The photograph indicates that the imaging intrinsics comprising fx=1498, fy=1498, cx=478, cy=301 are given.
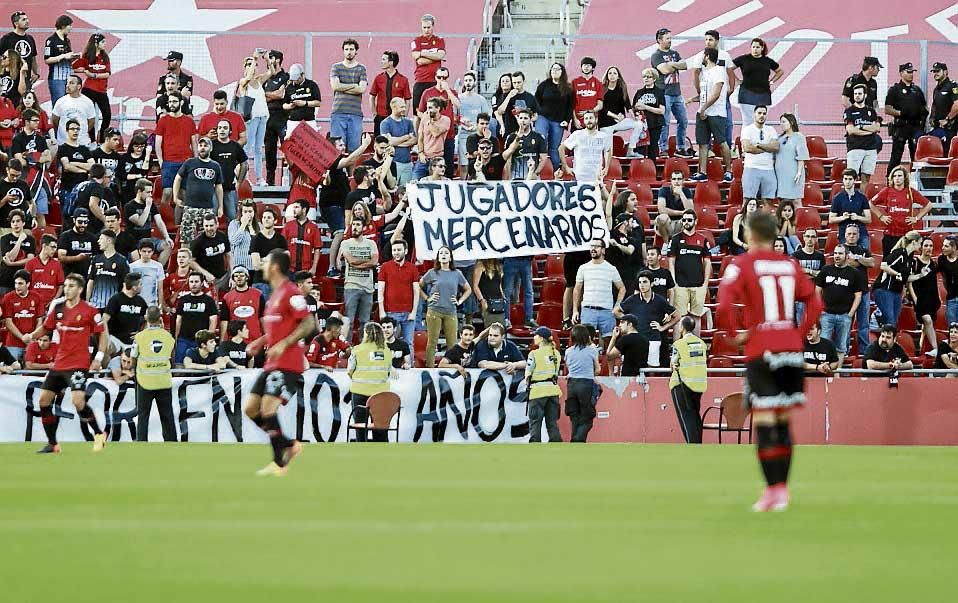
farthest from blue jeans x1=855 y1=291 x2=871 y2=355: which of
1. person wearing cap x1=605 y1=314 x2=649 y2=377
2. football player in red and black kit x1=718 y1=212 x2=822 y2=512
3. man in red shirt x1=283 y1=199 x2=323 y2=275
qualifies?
football player in red and black kit x1=718 y1=212 x2=822 y2=512

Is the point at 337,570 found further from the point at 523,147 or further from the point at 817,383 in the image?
the point at 523,147

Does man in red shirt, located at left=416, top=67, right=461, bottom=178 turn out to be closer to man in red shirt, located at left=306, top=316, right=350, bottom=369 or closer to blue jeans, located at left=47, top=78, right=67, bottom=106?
man in red shirt, located at left=306, top=316, right=350, bottom=369

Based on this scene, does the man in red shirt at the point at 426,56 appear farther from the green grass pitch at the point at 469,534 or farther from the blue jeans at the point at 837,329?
the green grass pitch at the point at 469,534

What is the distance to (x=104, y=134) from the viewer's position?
958 inches

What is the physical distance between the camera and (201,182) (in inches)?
904

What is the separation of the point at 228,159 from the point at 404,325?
4.23 meters

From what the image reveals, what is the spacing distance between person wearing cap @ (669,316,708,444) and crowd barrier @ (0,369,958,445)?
0.49 m

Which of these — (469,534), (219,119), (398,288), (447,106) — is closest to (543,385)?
(398,288)

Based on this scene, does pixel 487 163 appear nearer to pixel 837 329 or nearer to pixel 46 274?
pixel 837 329

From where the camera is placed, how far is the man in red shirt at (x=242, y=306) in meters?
21.4

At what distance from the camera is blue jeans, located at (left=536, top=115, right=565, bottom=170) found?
82.0 ft

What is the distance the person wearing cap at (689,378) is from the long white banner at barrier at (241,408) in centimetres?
226

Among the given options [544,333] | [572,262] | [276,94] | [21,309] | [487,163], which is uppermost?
[276,94]

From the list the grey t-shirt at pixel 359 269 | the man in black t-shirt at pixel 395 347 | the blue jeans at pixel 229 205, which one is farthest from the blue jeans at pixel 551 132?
the man in black t-shirt at pixel 395 347
